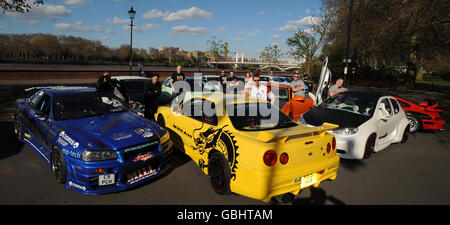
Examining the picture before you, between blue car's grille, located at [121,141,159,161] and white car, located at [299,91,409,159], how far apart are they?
3672mm

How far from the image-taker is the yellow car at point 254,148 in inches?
133

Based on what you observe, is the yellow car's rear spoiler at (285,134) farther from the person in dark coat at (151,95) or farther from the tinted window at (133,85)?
the tinted window at (133,85)

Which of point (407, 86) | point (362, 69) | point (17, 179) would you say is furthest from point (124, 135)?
point (362, 69)

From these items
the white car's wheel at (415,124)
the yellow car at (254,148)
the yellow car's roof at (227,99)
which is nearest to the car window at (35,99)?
the yellow car at (254,148)

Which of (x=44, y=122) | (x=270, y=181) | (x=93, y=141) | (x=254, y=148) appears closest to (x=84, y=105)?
(x=44, y=122)

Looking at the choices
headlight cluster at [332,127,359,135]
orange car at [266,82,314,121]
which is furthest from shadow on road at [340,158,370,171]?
orange car at [266,82,314,121]

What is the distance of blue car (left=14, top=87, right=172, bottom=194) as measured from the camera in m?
3.67

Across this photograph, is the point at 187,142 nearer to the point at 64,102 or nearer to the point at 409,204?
the point at 64,102

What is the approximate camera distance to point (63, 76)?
22516mm

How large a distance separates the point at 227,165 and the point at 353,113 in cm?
401

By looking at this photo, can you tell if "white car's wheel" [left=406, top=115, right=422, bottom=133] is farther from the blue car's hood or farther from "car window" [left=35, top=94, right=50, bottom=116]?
"car window" [left=35, top=94, right=50, bottom=116]

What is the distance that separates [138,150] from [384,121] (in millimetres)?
5577

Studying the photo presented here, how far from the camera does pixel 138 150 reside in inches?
156
